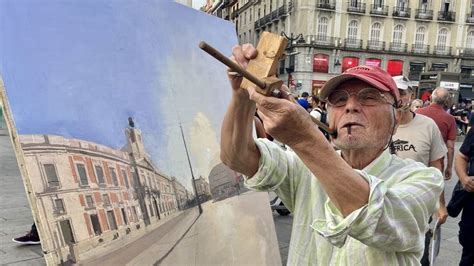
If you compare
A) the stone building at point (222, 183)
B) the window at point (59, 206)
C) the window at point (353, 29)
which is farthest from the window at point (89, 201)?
the window at point (353, 29)

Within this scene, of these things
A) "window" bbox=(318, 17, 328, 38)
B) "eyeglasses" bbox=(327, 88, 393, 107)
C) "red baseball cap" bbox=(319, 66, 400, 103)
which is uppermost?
"window" bbox=(318, 17, 328, 38)

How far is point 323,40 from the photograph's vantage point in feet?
115

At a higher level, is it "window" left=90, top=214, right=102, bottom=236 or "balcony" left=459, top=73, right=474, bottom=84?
"window" left=90, top=214, right=102, bottom=236

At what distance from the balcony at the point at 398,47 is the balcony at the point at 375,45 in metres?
0.87

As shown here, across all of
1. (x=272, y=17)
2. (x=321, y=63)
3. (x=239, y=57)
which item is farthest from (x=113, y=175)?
(x=272, y=17)

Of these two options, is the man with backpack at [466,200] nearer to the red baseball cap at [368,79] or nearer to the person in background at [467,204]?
the person in background at [467,204]

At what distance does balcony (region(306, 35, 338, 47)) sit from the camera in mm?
34347

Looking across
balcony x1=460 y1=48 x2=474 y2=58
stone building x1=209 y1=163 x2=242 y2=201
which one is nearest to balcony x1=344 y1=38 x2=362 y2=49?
balcony x1=460 y1=48 x2=474 y2=58

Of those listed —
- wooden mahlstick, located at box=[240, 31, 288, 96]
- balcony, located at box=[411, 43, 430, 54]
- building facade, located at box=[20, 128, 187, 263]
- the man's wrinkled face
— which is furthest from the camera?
balcony, located at box=[411, 43, 430, 54]

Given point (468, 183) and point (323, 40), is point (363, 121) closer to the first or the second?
point (468, 183)

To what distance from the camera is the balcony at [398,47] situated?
36.2 meters

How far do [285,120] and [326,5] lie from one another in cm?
3627

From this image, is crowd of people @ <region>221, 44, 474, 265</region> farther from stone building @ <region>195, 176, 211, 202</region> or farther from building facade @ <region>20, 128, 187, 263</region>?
stone building @ <region>195, 176, 211, 202</region>

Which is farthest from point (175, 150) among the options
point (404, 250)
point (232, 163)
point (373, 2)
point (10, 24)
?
point (373, 2)
